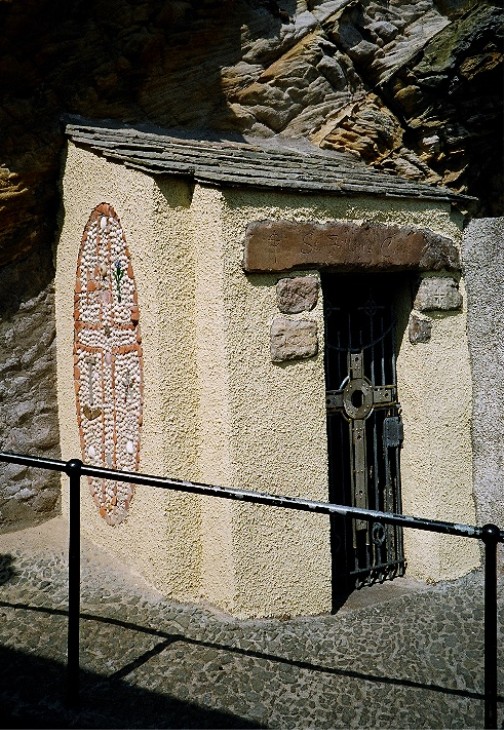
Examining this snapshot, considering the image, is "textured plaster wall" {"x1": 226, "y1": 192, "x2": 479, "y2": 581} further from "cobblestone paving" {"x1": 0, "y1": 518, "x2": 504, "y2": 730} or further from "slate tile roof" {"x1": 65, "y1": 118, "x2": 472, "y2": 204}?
"cobblestone paving" {"x1": 0, "y1": 518, "x2": 504, "y2": 730}

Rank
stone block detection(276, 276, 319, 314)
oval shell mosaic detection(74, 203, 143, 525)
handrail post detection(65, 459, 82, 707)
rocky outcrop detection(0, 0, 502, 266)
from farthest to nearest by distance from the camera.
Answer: rocky outcrop detection(0, 0, 502, 266) < oval shell mosaic detection(74, 203, 143, 525) < stone block detection(276, 276, 319, 314) < handrail post detection(65, 459, 82, 707)

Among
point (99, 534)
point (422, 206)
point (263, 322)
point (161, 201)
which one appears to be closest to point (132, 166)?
point (161, 201)

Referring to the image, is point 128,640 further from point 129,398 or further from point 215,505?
point 129,398

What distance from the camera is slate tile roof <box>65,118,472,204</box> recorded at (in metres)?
3.68

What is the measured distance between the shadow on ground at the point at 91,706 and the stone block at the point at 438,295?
104 inches

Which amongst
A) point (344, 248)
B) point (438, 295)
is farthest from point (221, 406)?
point (438, 295)

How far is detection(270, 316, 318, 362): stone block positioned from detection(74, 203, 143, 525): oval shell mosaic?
81 centimetres

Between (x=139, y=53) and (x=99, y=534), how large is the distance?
130 inches

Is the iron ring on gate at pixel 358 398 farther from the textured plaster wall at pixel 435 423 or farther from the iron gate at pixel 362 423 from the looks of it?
the textured plaster wall at pixel 435 423

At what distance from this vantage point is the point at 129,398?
4.08m

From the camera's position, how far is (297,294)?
3.78 m

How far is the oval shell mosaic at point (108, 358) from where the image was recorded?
4031 mm

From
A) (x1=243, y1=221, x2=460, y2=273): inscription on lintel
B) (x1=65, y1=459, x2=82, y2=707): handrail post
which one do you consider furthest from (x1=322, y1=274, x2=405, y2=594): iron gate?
(x1=65, y1=459, x2=82, y2=707): handrail post

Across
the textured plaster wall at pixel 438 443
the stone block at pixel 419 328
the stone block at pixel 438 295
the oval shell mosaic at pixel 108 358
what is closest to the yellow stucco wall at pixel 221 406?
the oval shell mosaic at pixel 108 358
